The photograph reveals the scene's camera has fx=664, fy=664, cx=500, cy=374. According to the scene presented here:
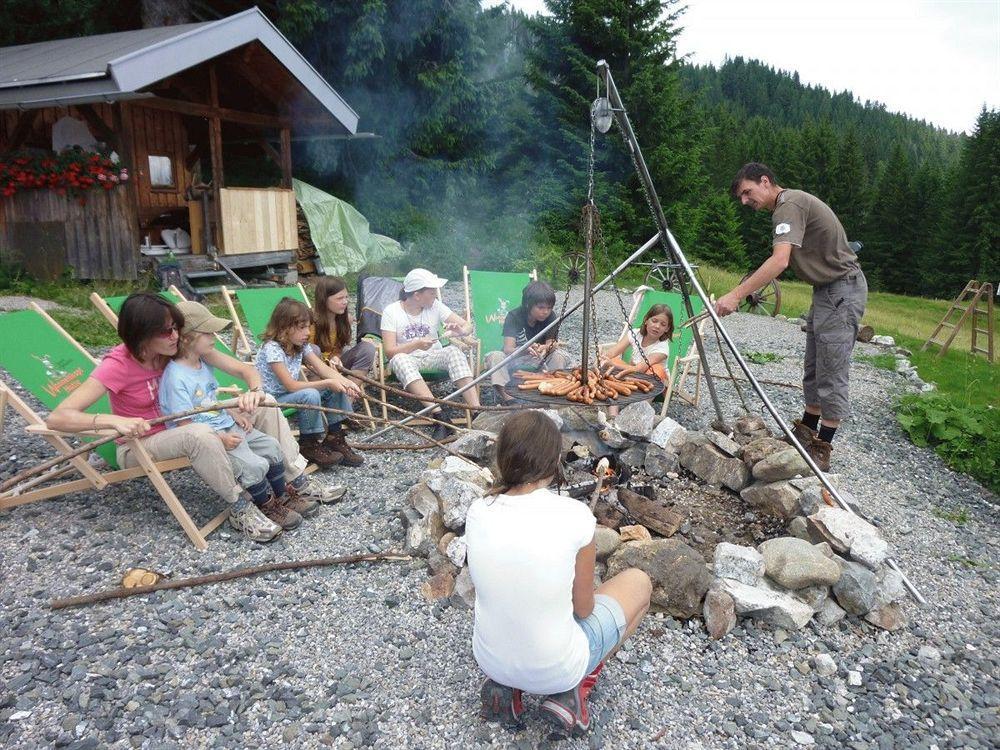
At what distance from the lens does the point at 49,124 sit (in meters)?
10.2

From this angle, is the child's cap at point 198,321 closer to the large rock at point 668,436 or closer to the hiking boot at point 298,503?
the hiking boot at point 298,503

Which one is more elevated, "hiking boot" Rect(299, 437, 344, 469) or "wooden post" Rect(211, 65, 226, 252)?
"wooden post" Rect(211, 65, 226, 252)

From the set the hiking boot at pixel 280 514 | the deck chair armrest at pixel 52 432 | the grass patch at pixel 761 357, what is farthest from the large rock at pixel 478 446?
the grass patch at pixel 761 357

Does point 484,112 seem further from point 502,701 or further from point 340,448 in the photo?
point 502,701

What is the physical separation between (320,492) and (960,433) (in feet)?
15.7

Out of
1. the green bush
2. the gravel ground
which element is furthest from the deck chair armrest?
the green bush

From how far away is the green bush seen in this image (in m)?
4.77

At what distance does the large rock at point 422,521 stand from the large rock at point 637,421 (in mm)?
1377

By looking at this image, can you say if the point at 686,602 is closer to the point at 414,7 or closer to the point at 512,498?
the point at 512,498

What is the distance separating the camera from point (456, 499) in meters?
3.36

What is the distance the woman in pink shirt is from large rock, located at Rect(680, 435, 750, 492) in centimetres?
248

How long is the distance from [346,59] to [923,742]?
47.8 ft

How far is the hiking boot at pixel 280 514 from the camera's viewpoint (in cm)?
349

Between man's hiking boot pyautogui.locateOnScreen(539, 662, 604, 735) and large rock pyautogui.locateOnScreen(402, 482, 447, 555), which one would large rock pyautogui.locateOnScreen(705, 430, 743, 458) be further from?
man's hiking boot pyautogui.locateOnScreen(539, 662, 604, 735)
